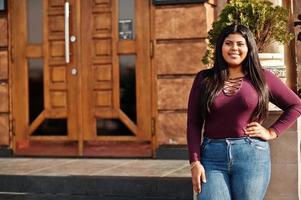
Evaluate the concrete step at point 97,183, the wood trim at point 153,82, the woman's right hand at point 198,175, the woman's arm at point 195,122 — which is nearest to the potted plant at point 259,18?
the woman's arm at point 195,122

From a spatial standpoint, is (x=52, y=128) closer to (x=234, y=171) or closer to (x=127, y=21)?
(x=127, y=21)

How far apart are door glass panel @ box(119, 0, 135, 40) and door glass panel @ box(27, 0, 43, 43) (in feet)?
3.78

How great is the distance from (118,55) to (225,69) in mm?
4540

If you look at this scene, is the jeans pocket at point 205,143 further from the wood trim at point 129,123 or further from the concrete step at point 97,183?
the wood trim at point 129,123

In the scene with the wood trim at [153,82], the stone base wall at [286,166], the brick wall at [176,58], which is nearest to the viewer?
the stone base wall at [286,166]

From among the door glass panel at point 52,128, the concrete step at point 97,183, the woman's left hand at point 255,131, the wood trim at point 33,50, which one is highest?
the wood trim at point 33,50

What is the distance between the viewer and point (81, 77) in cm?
815

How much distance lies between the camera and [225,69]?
3588mm

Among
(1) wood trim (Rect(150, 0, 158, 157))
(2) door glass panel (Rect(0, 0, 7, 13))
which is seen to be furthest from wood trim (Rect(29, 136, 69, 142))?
(2) door glass panel (Rect(0, 0, 7, 13))

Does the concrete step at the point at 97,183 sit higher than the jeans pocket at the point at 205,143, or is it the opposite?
the jeans pocket at the point at 205,143

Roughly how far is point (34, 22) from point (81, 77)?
3.35ft

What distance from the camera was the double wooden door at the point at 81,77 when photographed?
8.00 m

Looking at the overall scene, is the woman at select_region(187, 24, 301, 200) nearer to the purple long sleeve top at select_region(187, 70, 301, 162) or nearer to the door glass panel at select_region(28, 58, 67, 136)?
the purple long sleeve top at select_region(187, 70, 301, 162)

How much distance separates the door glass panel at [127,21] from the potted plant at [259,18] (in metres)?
3.26
